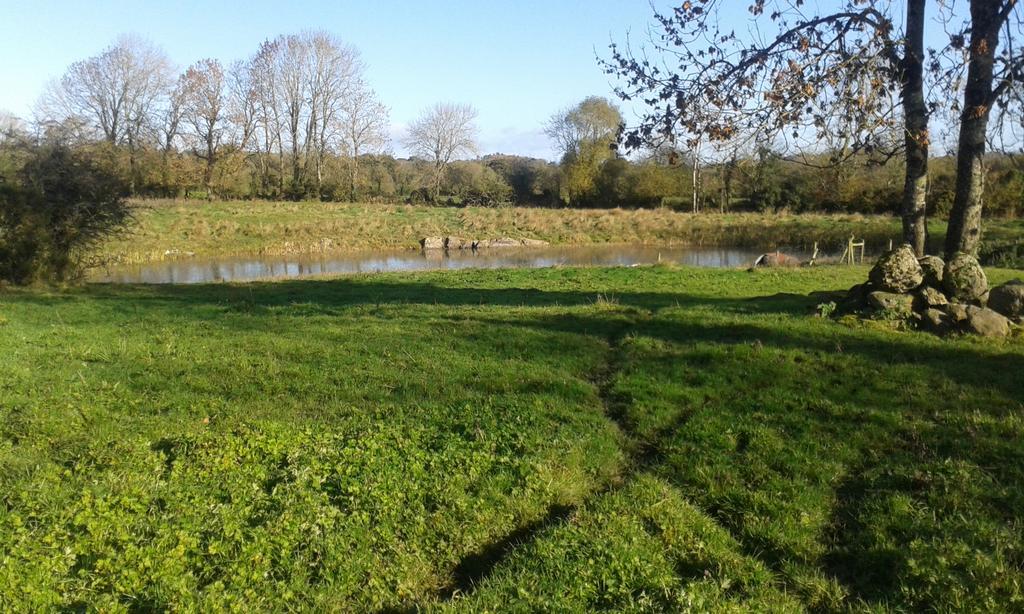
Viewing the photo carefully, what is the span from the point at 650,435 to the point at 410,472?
2608 millimetres

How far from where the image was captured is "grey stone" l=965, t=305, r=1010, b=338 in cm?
966

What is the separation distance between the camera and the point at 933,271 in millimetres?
10898

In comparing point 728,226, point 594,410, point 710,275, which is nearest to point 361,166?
point 728,226

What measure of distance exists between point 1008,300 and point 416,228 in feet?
123

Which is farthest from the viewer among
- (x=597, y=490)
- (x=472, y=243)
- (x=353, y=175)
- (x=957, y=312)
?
(x=353, y=175)

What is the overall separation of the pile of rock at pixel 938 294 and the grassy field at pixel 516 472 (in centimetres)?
77

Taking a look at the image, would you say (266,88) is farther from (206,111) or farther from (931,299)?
(931,299)

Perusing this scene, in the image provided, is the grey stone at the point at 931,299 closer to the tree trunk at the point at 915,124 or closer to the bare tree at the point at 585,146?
the tree trunk at the point at 915,124

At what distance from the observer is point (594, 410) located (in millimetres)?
7344

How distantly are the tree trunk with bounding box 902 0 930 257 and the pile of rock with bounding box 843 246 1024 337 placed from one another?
1340 mm

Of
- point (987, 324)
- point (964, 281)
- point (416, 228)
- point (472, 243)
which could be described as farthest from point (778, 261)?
point (416, 228)

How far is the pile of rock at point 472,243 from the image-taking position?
41.6 meters

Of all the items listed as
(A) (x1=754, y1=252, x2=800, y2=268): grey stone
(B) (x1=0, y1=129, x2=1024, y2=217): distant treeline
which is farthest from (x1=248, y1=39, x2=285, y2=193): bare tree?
(A) (x1=754, y1=252, x2=800, y2=268): grey stone

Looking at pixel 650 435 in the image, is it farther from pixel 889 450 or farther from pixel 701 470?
pixel 889 450
